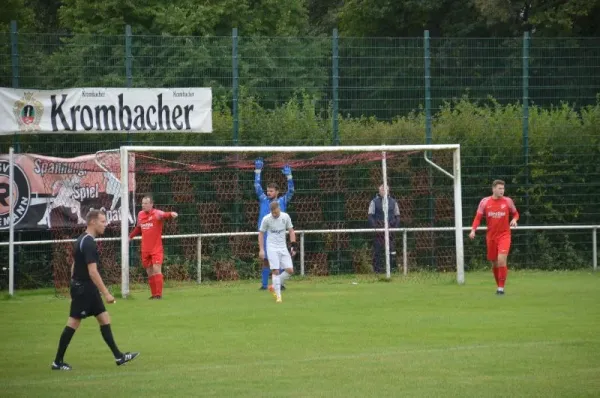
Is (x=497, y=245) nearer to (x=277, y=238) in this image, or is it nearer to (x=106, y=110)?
→ (x=277, y=238)

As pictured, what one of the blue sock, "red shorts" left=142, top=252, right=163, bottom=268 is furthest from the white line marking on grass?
the blue sock

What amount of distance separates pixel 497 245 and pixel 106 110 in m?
9.45

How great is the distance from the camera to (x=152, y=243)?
22359mm

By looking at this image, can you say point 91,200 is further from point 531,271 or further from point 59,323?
point 531,271

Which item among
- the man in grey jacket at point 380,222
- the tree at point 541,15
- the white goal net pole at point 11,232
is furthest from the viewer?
the tree at point 541,15

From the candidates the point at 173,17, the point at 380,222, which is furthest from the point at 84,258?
the point at 173,17

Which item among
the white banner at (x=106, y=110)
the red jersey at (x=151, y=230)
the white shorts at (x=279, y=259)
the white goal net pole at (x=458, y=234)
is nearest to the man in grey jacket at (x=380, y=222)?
the white goal net pole at (x=458, y=234)

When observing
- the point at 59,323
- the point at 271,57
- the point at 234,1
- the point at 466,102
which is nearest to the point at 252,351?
the point at 59,323

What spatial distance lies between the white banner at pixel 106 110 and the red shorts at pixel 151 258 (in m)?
4.85

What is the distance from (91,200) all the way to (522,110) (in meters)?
11.2

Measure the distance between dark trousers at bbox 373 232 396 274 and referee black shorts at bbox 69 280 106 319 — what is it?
44.1 ft

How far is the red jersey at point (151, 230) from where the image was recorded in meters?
22.4

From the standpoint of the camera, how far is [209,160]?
27109 mm

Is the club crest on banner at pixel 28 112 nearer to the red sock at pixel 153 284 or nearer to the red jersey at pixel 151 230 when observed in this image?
the red jersey at pixel 151 230
